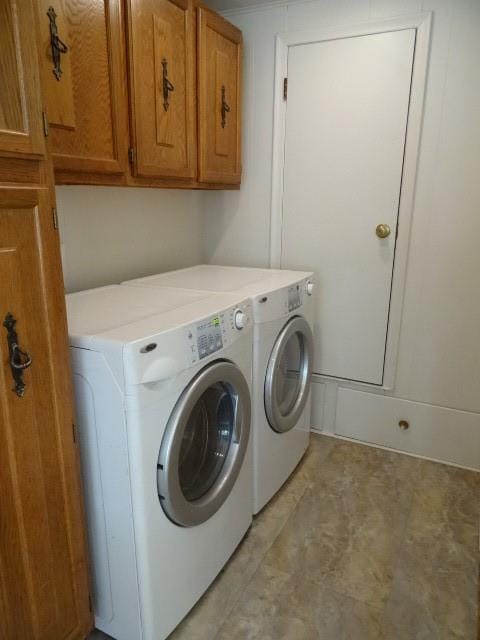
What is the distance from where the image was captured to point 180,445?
47.9 inches

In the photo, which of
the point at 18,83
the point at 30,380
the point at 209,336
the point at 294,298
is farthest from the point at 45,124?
the point at 294,298

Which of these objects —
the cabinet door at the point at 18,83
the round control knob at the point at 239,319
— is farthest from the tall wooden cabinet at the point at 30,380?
the round control knob at the point at 239,319

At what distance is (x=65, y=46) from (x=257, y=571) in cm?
175

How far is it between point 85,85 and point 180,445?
1068 mm

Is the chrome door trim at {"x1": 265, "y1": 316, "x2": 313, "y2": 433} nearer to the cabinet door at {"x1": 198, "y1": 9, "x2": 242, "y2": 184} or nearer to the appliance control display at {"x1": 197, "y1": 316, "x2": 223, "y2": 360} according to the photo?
the appliance control display at {"x1": 197, "y1": 316, "x2": 223, "y2": 360}

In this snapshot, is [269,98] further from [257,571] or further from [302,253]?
[257,571]

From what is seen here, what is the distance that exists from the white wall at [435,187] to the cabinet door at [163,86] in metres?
0.56

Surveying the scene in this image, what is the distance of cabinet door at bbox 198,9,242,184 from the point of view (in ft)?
6.05

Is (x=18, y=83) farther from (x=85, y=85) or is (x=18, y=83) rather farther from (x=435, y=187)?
(x=435, y=187)

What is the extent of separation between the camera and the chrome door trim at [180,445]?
1.16 metres

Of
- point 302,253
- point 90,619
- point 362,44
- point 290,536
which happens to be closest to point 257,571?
point 290,536

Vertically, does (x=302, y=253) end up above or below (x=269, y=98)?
below

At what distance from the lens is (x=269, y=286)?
1760 mm

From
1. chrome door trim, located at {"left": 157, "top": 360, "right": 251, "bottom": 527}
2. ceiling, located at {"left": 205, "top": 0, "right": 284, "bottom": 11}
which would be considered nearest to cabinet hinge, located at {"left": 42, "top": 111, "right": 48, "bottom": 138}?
chrome door trim, located at {"left": 157, "top": 360, "right": 251, "bottom": 527}
